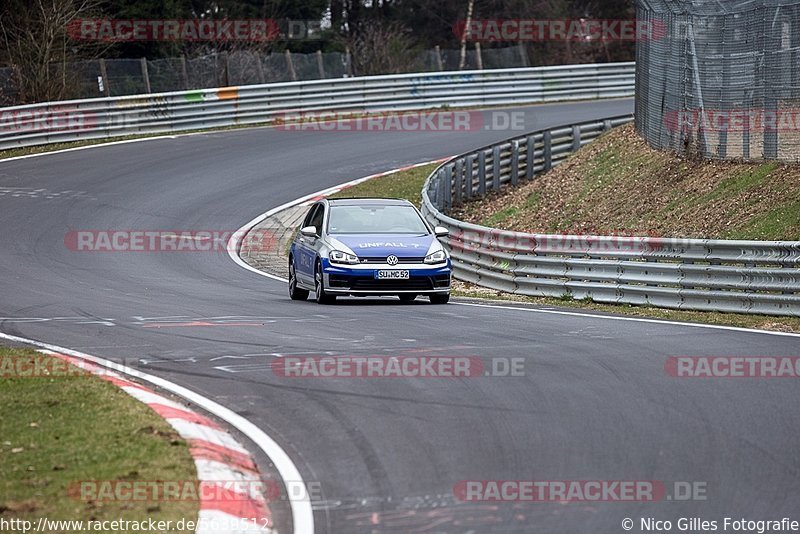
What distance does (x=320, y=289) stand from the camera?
56.5ft

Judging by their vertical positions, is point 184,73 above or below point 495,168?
above

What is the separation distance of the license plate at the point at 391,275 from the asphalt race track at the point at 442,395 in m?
0.44

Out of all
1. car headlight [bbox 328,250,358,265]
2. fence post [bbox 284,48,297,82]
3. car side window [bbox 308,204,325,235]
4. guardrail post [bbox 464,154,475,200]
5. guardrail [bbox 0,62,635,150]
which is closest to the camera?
car headlight [bbox 328,250,358,265]

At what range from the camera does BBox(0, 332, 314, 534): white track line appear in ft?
22.1

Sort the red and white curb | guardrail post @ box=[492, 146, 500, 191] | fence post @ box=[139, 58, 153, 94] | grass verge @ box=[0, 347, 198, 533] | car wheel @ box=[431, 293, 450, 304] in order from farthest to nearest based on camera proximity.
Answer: fence post @ box=[139, 58, 153, 94] → guardrail post @ box=[492, 146, 500, 191] → car wheel @ box=[431, 293, 450, 304] → grass verge @ box=[0, 347, 198, 533] → the red and white curb

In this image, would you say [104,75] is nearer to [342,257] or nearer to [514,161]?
[514,161]

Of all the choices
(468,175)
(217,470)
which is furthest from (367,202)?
(468,175)

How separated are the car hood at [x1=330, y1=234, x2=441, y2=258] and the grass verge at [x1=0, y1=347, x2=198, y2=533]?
705 cm

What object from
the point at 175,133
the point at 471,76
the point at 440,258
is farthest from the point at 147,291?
the point at 471,76

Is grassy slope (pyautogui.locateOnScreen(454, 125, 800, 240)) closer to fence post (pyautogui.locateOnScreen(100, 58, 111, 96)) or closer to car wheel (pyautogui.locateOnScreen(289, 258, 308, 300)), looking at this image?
car wheel (pyautogui.locateOnScreen(289, 258, 308, 300))

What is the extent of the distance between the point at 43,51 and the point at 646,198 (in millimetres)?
22201

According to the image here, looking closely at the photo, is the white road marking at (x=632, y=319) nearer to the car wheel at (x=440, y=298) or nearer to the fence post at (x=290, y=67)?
the car wheel at (x=440, y=298)

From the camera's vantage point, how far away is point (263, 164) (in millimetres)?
33812

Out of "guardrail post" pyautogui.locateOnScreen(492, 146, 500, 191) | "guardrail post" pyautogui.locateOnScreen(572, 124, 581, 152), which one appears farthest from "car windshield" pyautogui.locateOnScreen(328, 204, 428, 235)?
"guardrail post" pyautogui.locateOnScreen(572, 124, 581, 152)
